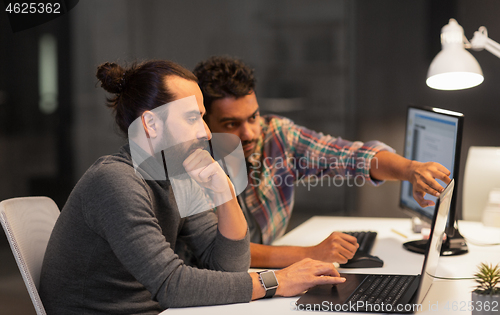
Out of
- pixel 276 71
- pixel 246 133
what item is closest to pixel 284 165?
pixel 246 133

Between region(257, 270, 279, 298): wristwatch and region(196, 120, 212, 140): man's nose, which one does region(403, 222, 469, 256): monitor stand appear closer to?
region(257, 270, 279, 298): wristwatch

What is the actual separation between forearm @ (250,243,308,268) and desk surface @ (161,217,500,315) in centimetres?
15

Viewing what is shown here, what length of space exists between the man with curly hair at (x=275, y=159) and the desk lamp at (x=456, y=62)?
0.33 meters

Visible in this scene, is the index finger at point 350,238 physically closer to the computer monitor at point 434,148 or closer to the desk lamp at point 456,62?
the computer monitor at point 434,148

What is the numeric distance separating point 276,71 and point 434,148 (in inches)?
76.8

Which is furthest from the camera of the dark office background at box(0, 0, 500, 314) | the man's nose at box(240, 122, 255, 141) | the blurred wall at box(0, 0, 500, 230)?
the blurred wall at box(0, 0, 500, 230)

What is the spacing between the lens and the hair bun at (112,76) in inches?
51.8

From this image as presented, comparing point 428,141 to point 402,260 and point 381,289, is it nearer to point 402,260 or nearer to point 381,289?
point 402,260

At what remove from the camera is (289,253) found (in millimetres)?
1453

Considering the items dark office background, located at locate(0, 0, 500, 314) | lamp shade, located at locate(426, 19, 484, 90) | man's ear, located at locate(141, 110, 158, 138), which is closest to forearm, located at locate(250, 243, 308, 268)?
man's ear, located at locate(141, 110, 158, 138)

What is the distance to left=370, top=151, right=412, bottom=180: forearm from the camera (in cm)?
158

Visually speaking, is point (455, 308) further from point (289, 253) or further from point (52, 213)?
point (52, 213)

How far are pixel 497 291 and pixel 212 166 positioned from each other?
2.34 feet

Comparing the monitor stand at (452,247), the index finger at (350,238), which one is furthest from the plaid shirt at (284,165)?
the index finger at (350,238)
